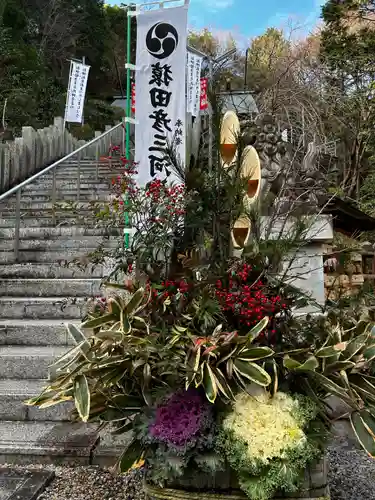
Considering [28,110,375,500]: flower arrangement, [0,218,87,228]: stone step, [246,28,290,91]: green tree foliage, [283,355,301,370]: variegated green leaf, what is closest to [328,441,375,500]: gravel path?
[28,110,375,500]: flower arrangement

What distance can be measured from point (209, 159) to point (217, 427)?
143 centimetres

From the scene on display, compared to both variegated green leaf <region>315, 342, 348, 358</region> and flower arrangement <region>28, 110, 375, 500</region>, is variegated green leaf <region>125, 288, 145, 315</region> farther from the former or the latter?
variegated green leaf <region>315, 342, 348, 358</region>

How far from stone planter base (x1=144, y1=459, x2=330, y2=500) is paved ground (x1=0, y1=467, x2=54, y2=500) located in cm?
74

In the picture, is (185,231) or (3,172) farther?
(3,172)

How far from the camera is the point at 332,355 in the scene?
2039 mm

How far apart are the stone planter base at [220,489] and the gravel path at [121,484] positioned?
1.25 feet

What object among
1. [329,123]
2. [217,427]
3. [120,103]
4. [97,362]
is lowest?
[217,427]

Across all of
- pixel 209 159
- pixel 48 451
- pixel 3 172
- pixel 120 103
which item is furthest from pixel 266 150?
pixel 120 103

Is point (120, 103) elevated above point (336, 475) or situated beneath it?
elevated above

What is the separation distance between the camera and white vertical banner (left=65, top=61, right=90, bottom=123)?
47.2 ft

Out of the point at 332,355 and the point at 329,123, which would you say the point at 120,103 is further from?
the point at 332,355

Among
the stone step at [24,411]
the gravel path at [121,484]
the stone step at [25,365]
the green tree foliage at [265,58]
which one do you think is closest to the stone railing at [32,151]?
the green tree foliage at [265,58]

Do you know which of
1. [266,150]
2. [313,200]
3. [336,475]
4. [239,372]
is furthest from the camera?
[266,150]

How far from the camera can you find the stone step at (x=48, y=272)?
16.8ft
